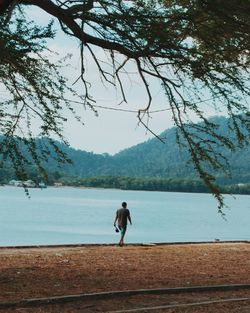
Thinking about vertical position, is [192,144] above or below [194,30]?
below

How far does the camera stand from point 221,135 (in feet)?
36.0

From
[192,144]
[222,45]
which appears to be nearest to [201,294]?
[192,144]

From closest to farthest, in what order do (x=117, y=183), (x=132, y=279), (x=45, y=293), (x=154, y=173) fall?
(x=45, y=293)
(x=132, y=279)
(x=117, y=183)
(x=154, y=173)

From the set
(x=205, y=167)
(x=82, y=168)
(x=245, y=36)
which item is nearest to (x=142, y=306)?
(x=205, y=167)

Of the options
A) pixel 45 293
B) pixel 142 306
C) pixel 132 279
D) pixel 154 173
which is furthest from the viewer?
pixel 154 173

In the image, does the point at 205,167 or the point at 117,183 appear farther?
the point at 117,183

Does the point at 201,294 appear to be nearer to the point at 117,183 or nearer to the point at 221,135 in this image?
the point at 221,135

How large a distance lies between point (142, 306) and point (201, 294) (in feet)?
5.17

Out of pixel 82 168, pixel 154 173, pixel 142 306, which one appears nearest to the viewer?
pixel 142 306

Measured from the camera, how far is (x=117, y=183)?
4181 inches

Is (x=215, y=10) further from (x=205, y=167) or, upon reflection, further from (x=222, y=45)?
(x=205, y=167)

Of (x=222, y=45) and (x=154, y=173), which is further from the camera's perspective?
(x=154, y=173)

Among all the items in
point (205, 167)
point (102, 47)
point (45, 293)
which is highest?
point (102, 47)

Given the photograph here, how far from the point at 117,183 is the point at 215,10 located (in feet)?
316
